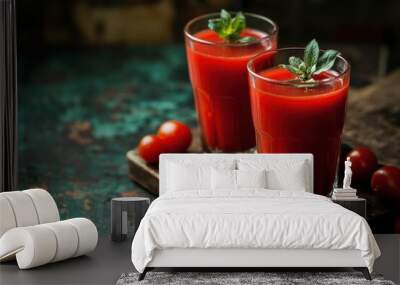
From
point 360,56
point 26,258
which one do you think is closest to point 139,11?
point 360,56

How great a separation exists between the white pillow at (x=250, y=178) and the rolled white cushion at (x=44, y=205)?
787mm

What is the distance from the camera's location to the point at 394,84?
5445mm

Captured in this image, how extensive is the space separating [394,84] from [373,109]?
0.41 metres

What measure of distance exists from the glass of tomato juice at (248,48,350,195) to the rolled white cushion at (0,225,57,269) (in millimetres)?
1031

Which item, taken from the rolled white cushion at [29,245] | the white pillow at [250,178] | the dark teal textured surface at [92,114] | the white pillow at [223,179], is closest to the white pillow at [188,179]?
the white pillow at [223,179]

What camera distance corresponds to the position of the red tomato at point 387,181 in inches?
165

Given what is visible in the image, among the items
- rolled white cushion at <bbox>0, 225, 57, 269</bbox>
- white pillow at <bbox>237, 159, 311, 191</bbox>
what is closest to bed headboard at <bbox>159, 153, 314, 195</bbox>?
white pillow at <bbox>237, 159, 311, 191</bbox>

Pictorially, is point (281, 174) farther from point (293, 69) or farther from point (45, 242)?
point (45, 242)

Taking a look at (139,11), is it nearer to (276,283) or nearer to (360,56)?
(360,56)

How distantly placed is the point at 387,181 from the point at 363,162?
0.22 meters

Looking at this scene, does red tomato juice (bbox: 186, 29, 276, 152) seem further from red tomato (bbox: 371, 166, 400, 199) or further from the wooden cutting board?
red tomato (bbox: 371, 166, 400, 199)

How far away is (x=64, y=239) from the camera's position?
3973 mm

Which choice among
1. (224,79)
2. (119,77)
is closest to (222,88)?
(224,79)

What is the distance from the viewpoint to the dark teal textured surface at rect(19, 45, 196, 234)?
14.9 feet
